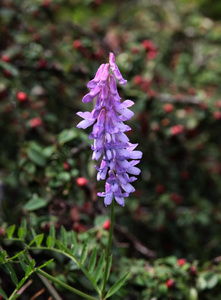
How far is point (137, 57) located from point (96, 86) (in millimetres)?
1516

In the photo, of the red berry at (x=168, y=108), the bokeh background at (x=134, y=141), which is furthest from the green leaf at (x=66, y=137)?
the red berry at (x=168, y=108)

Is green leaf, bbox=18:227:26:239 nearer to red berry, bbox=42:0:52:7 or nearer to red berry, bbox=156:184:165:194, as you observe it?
red berry, bbox=156:184:165:194

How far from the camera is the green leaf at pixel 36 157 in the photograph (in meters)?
1.97

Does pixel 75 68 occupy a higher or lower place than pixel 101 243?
higher

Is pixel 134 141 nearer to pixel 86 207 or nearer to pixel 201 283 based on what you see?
pixel 86 207

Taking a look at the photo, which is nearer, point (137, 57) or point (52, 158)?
point (52, 158)

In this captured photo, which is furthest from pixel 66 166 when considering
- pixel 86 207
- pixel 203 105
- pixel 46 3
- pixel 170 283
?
pixel 46 3

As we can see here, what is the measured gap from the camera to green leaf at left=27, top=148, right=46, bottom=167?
1.97 meters

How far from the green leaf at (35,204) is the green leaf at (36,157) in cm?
18

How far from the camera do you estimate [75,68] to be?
2.55 meters

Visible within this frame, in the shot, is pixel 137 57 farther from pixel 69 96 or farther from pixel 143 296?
pixel 143 296

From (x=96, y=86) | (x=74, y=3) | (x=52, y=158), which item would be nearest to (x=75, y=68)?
(x=52, y=158)

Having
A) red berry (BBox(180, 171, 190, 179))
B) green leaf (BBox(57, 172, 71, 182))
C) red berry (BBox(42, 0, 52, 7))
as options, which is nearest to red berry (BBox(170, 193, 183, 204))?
red berry (BBox(180, 171, 190, 179))

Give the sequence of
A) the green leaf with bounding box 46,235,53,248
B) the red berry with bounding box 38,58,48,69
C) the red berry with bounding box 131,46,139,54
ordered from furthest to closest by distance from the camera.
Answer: the red berry with bounding box 131,46,139,54 → the red berry with bounding box 38,58,48,69 → the green leaf with bounding box 46,235,53,248
